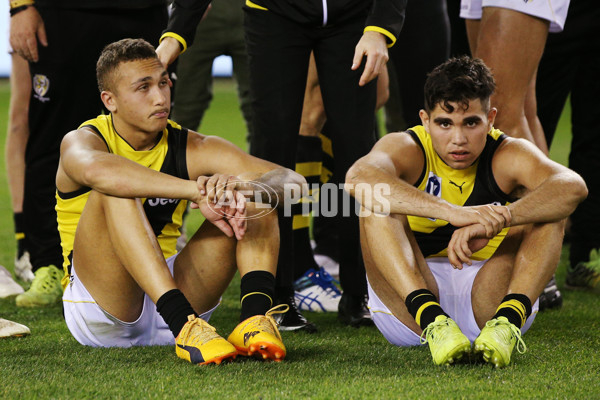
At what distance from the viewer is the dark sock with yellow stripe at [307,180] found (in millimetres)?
4059

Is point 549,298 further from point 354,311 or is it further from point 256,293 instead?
point 256,293

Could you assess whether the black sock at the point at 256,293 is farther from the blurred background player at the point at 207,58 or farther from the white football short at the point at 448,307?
the blurred background player at the point at 207,58

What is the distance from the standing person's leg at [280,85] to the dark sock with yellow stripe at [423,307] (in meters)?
0.71

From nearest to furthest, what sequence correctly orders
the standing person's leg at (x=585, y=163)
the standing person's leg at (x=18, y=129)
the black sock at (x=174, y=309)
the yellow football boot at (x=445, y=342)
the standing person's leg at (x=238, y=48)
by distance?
the yellow football boot at (x=445, y=342)
the black sock at (x=174, y=309)
the standing person's leg at (x=585, y=163)
the standing person's leg at (x=18, y=129)
the standing person's leg at (x=238, y=48)

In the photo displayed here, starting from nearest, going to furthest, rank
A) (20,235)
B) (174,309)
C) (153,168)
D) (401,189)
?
1. (174,309)
2. (401,189)
3. (153,168)
4. (20,235)

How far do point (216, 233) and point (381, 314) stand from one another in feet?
2.24

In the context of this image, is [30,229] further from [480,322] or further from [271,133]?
[480,322]

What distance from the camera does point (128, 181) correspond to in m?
→ 2.86

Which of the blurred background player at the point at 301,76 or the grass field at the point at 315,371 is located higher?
the blurred background player at the point at 301,76

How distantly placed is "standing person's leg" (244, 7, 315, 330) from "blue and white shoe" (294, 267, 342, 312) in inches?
17.8

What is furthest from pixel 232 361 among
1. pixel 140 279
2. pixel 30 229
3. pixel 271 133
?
pixel 30 229

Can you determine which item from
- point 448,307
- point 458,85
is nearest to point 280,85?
point 458,85

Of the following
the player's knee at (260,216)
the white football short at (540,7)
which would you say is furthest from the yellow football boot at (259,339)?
the white football short at (540,7)

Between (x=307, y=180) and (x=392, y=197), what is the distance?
1.16 meters
